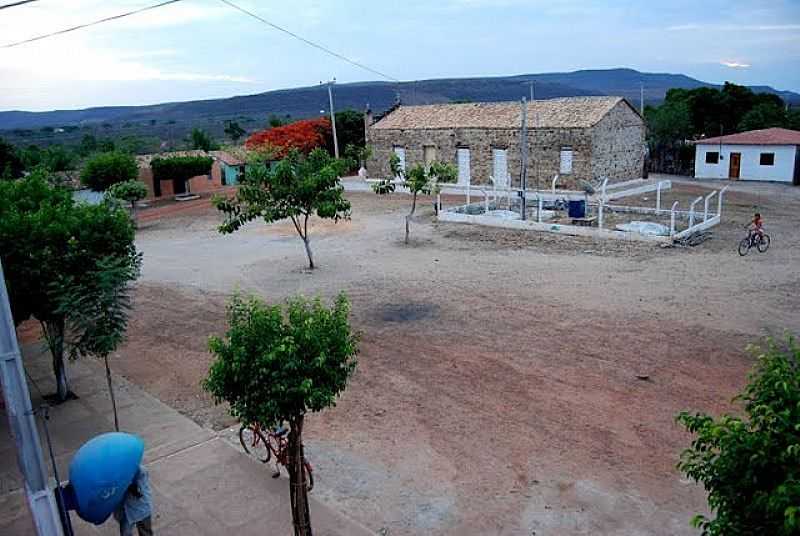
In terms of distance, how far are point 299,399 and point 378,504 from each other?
2.41 m

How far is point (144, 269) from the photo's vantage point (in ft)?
64.8

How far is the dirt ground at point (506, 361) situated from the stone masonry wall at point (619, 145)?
10033 mm

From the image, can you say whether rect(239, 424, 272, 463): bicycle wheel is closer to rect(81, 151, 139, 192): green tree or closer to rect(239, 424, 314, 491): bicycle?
rect(239, 424, 314, 491): bicycle

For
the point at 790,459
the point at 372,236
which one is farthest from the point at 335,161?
the point at 790,459

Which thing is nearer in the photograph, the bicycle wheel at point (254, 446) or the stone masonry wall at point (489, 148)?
the bicycle wheel at point (254, 446)

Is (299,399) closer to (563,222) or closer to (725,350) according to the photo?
(725,350)

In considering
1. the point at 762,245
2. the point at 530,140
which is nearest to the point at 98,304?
the point at 762,245

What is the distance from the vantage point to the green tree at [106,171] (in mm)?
32531

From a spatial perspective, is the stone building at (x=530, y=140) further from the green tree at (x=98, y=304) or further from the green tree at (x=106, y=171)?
the green tree at (x=98, y=304)

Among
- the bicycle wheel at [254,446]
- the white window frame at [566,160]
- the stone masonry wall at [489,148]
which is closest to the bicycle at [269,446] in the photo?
the bicycle wheel at [254,446]

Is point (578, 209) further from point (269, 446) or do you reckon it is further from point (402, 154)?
point (269, 446)

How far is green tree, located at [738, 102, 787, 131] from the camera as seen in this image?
1608 inches

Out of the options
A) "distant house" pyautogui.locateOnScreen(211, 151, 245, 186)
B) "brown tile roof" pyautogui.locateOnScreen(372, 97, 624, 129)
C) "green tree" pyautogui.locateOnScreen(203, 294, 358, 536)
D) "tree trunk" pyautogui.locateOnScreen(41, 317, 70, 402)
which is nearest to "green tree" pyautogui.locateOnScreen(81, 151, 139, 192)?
"distant house" pyautogui.locateOnScreen(211, 151, 245, 186)

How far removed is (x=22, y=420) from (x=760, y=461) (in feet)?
16.8
